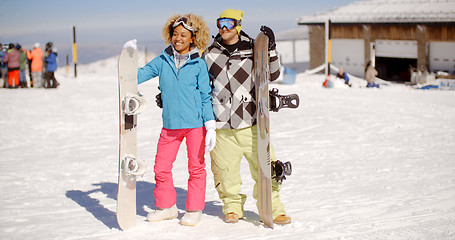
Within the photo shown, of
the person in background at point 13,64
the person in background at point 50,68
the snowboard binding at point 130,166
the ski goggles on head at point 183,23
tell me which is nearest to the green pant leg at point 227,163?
the snowboard binding at point 130,166

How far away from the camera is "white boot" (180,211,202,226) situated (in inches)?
168

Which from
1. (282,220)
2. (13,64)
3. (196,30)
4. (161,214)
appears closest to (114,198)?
(161,214)

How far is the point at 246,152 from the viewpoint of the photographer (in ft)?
13.9

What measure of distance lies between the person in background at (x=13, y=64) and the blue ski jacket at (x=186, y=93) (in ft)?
40.3

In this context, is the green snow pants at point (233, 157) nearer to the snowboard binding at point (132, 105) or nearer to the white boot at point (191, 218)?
the white boot at point (191, 218)

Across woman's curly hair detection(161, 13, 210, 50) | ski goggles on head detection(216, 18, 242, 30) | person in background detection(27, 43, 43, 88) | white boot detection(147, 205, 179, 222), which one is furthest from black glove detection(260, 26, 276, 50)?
person in background detection(27, 43, 43, 88)

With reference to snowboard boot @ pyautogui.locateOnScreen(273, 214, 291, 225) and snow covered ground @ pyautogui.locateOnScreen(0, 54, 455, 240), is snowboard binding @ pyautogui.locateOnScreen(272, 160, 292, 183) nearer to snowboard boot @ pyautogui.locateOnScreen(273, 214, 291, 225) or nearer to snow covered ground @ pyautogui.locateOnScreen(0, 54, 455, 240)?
snowboard boot @ pyautogui.locateOnScreen(273, 214, 291, 225)

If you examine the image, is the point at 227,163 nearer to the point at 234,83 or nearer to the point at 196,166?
the point at 196,166

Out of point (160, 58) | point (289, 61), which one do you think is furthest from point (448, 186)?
point (289, 61)

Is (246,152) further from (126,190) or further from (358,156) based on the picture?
(358,156)

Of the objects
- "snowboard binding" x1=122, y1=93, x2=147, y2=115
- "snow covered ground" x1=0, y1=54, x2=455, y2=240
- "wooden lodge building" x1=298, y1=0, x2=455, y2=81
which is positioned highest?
"wooden lodge building" x1=298, y1=0, x2=455, y2=81

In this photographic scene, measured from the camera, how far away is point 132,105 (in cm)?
412

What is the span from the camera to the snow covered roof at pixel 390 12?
2002cm

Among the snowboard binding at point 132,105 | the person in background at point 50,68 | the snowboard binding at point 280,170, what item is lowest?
the snowboard binding at point 280,170
